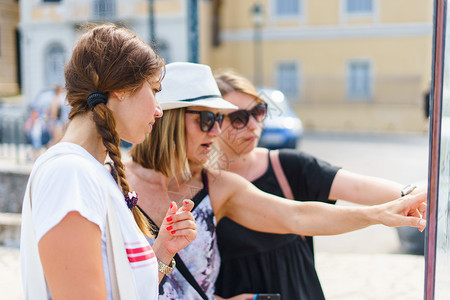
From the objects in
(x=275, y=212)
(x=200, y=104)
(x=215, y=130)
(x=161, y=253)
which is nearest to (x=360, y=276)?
(x=275, y=212)

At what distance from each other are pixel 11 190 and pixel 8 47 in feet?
80.5

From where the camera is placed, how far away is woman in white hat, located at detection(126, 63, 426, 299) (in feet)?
6.45

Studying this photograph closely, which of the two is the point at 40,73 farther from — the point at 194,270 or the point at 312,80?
the point at 194,270

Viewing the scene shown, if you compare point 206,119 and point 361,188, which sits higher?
point 206,119

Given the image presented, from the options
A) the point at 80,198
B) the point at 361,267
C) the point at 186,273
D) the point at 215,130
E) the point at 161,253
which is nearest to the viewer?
the point at 80,198

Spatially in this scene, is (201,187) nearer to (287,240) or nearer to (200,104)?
(200,104)

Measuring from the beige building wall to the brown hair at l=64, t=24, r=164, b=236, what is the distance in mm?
29033

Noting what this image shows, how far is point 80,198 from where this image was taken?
46.1 inches

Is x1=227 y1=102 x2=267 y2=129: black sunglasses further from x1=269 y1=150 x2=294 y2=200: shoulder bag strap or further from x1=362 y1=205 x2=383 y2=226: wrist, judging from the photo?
x1=362 y1=205 x2=383 y2=226: wrist

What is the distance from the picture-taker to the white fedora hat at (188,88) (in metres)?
2.06

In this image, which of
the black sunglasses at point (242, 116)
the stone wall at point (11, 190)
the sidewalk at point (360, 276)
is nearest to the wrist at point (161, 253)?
the black sunglasses at point (242, 116)

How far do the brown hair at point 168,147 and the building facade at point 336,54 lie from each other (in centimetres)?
2229

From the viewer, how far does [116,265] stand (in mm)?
1257

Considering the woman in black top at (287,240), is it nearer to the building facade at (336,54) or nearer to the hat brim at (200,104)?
the hat brim at (200,104)
